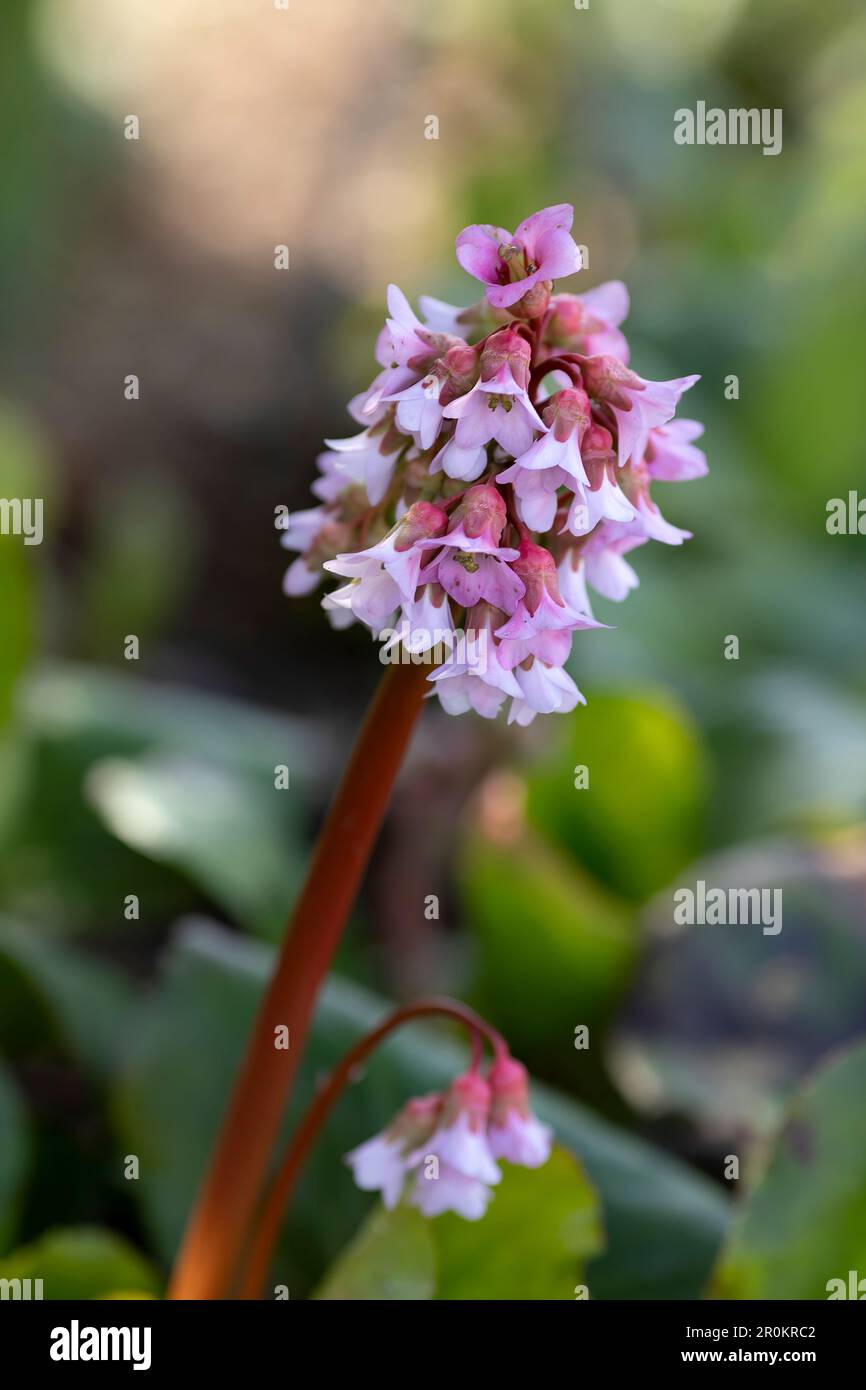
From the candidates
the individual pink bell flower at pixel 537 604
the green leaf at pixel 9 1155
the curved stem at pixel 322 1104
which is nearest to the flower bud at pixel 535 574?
the individual pink bell flower at pixel 537 604

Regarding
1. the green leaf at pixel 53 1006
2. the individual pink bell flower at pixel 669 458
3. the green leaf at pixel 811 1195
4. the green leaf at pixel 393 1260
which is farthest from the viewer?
the green leaf at pixel 53 1006

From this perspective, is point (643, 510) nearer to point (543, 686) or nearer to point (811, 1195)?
point (543, 686)

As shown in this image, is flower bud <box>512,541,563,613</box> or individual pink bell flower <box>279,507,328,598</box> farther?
individual pink bell flower <box>279,507,328,598</box>

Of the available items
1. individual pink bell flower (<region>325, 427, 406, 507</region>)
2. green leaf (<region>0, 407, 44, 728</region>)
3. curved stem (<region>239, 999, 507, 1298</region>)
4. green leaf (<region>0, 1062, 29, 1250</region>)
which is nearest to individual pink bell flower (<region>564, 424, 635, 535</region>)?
individual pink bell flower (<region>325, 427, 406, 507</region>)

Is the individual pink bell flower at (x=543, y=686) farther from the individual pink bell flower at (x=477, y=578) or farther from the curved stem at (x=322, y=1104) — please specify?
the curved stem at (x=322, y=1104)

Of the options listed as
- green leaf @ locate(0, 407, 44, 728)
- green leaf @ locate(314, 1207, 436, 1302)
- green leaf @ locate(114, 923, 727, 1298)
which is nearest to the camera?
green leaf @ locate(314, 1207, 436, 1302)

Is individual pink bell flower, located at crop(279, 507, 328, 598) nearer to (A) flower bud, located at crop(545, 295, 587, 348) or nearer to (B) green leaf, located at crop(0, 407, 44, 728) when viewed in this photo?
(A) flower bud, located at crop(545, 295, 587, 348)
